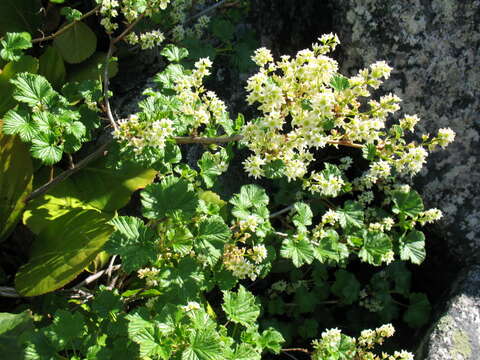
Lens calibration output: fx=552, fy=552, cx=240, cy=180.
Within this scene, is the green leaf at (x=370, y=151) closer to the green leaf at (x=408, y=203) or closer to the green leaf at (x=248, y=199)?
the green leaf at (x=248, y=199)

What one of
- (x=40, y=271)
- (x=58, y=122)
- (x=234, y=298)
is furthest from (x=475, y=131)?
(x=40, y=271)

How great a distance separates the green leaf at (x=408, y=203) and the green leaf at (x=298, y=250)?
56 cm

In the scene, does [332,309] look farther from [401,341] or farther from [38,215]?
[38,215]

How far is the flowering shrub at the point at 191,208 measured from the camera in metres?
1.94

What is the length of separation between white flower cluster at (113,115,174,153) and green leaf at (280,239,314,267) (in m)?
0.66

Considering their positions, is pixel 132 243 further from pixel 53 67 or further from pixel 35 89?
pixel 53 67

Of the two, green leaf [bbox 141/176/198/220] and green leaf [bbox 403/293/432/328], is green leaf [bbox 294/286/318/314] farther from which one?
green leaf [bbox 141/176/198/220]

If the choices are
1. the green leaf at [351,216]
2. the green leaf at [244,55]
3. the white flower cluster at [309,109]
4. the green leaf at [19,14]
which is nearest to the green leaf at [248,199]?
the white flower cluster at [309,109]

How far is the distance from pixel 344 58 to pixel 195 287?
1565mm

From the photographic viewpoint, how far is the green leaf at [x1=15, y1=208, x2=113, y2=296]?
2.32 meters

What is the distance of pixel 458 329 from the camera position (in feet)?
8.54

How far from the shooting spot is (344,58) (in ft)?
9.73

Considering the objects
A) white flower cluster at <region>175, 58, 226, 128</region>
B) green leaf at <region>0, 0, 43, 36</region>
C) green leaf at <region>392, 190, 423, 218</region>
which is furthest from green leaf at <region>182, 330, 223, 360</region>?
green leaf at <region>0, 0, 43, 36</region>

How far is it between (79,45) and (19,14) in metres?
0.48
